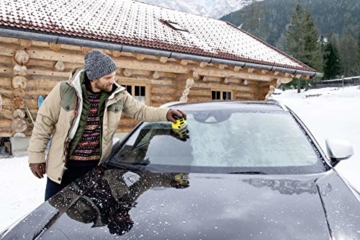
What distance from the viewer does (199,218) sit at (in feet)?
5.12

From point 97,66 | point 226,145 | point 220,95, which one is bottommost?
point 220,95

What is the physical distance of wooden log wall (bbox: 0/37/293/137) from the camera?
27.1 feet

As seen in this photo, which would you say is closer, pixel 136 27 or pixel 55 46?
pixel 55 46

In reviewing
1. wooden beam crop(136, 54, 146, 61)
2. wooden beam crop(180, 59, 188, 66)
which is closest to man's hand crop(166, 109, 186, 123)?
wooden beam crop(136, 54, 146, 61)

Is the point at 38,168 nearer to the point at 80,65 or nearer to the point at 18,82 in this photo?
the point at 18,82

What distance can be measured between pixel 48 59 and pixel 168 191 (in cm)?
772

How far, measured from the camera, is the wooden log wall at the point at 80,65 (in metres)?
8.25

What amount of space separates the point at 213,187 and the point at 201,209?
0.98ft

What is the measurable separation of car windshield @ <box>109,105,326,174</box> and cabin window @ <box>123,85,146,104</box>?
7.70 meters

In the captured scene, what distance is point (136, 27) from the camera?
10.9 metres

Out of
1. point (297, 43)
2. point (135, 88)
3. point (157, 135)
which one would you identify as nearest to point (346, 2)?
point (297, 43)

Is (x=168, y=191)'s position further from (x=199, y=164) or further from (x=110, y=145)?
(x=110, y=145)

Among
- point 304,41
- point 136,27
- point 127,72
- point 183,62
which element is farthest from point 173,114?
point 304,41

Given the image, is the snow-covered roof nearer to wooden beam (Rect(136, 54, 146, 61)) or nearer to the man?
wooden beam (Rect(136, 54, 146, 61))
